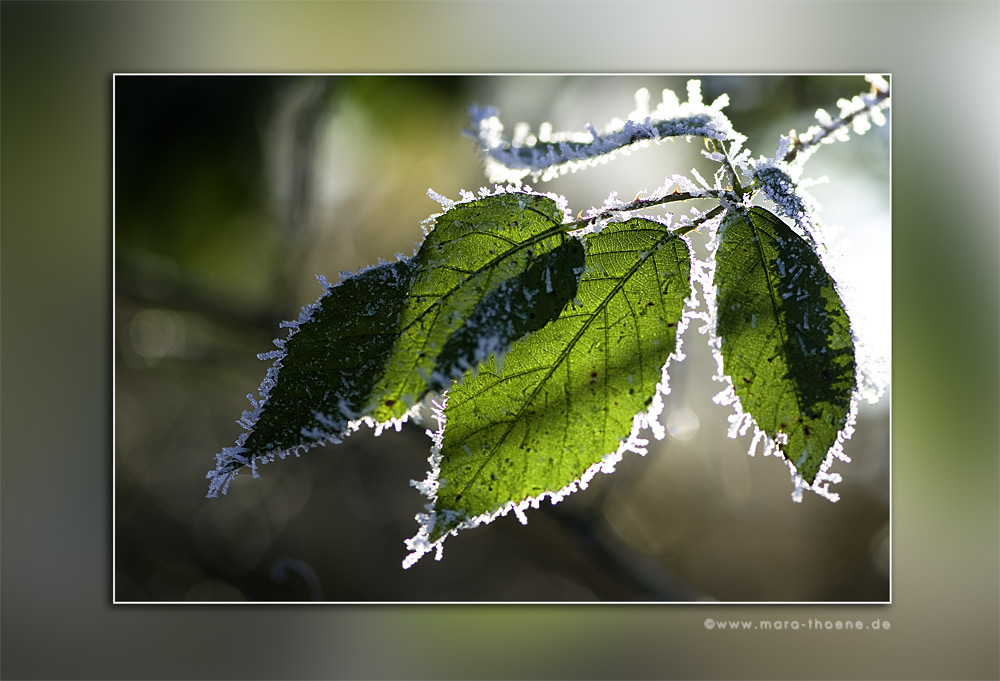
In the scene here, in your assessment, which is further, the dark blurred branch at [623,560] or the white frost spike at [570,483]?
the dark blurred branch at [623,560]

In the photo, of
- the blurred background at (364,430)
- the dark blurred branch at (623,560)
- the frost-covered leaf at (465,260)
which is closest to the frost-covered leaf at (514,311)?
the frost-covered leaf at (465,260)

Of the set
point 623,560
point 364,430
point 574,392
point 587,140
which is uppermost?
point 587,140

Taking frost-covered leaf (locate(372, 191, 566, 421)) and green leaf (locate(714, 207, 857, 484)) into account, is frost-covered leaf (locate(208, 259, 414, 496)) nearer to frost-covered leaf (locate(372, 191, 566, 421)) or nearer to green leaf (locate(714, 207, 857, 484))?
frost-covered leaf (locate(372, 191, 566, 421))

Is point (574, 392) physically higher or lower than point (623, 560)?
higher

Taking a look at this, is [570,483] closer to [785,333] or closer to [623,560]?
[785,333]

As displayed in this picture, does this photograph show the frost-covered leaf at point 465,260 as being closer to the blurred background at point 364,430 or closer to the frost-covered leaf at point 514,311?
the frost-covered leaf at point 514,311

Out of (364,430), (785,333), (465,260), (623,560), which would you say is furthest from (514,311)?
(364,430)
